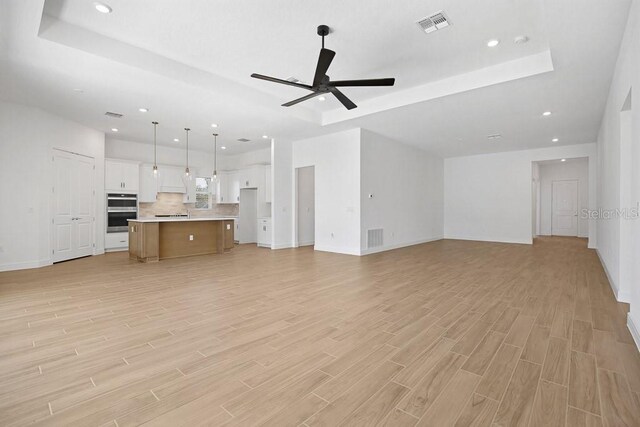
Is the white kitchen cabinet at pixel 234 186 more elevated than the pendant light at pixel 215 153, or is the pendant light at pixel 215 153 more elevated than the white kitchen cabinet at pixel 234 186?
the pendant light at pixel 215 153

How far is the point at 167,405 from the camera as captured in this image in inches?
66.9

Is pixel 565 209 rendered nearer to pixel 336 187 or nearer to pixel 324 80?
pixel 336 187

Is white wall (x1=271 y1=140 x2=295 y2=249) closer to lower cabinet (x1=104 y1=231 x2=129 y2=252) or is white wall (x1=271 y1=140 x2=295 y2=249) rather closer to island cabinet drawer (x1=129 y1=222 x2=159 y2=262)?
island cabinet drawer (x1=129 y1=222 x2=159 y2=262)

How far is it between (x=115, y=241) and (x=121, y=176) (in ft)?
5.80

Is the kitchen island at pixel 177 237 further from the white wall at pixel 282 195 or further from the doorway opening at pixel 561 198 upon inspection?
the doorway opening at pixel 561 198

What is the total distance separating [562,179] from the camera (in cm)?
1190

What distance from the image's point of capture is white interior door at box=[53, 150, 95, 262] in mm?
6328

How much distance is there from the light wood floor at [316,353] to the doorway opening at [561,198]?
30.0 ft

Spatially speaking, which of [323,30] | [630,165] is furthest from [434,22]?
[630,165]

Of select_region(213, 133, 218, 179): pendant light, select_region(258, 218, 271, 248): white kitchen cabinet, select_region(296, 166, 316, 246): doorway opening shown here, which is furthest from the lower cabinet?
select_region(296, 166, 316, 246): doorway opening

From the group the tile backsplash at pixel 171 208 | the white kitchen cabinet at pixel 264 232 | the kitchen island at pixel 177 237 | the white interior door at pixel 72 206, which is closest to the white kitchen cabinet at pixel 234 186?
the tile backsplash at pixel 171 208

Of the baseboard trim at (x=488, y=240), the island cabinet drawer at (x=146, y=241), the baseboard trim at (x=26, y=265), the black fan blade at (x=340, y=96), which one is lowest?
the baseboard trim at (x=26, y=265)

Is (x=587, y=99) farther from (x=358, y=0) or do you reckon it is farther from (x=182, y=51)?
(x=182, y=51)

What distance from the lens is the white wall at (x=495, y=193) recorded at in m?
9.34
